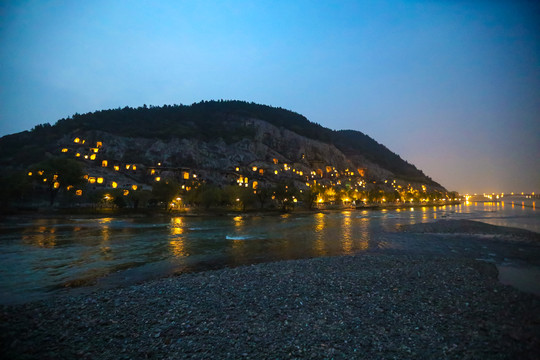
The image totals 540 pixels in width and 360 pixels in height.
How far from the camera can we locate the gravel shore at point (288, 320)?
25.2 feet

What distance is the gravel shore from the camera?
768 centimetres

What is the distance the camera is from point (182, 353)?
24.4ft

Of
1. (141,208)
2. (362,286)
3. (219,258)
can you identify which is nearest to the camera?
(362,286)

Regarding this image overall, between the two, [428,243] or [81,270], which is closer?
[81,270]

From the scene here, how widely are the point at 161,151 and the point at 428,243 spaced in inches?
6461

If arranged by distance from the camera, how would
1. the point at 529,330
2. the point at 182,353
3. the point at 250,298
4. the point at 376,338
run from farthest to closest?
1. the point at 250,298
2. the point at 529,330
3. the point at 376,338
4. the point at 182,353

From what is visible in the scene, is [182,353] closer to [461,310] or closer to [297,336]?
[297,336]

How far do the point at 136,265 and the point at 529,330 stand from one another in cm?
2289

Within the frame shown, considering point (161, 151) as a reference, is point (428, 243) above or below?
below

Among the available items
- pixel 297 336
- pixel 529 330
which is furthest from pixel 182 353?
pixel 529 330

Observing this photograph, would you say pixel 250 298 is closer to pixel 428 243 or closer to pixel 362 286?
pixel 362 286

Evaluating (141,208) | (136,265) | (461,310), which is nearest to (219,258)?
(136,265)

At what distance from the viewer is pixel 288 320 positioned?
945 centimetres

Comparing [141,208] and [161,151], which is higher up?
[161,151]
